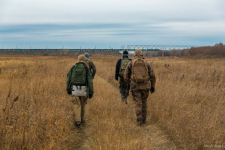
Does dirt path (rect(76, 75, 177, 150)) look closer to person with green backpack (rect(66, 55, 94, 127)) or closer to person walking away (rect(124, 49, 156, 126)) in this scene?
person walking away (rect(124, 49, 156, 126))

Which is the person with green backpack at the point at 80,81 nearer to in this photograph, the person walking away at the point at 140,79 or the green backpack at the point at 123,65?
the person walking away at the point at 140,79

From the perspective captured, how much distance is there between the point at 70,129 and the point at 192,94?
15.5 ft

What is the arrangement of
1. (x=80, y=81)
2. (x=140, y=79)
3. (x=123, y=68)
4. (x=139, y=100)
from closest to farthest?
1. (x=80, y=81)
2. (x=140, y=79)
3. (x=139, y=100)
4. (x=123, y=68)

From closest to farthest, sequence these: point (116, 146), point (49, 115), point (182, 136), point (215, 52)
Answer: point (116, 146) < point (182, 136) < point (49, 115) < point (215, 52)

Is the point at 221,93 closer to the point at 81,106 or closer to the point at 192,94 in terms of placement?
the point at 192,94

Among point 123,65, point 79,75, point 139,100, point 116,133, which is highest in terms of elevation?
point 123,65

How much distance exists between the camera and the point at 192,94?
732cm

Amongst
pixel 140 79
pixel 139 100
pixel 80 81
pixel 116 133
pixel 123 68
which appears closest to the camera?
pixel 116 133

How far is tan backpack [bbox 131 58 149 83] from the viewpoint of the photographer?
525 centimetres

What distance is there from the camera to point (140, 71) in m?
5.26

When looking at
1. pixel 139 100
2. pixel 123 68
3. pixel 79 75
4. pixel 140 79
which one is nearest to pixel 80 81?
pixel 79 75

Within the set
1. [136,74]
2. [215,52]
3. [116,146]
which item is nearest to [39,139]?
[116,146]

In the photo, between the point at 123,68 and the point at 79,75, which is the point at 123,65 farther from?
the point at 79,75

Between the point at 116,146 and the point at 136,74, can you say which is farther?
the point at 136,74
